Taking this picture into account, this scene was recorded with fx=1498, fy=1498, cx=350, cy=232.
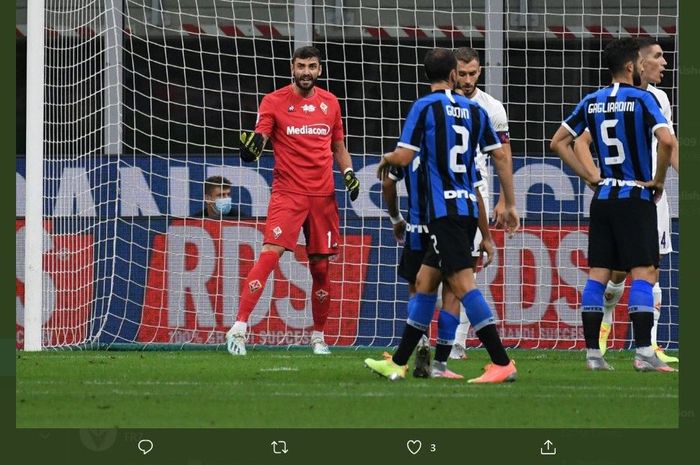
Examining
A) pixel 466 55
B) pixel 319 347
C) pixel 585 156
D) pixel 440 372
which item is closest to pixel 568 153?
pixel 585 156

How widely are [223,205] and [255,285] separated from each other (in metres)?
2.13

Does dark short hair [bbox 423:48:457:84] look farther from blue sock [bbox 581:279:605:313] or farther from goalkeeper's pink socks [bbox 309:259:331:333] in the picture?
goalkeeper's pink socks [bbox 309:259:331:333]

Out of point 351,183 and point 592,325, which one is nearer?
point 592,325

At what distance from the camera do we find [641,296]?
28.9 ft

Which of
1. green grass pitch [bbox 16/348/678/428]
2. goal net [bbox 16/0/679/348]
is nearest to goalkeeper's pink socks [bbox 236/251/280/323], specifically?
green grass pitch [bbox 16/348/678/428]

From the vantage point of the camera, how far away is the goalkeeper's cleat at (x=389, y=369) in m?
8.31

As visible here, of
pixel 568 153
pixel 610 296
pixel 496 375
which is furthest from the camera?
pixel 610 296

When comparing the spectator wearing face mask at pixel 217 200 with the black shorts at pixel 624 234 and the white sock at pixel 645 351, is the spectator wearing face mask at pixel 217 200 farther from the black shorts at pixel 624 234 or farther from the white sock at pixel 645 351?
the white sock at pixel 645 351

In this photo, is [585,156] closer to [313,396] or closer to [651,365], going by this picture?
[651,365]

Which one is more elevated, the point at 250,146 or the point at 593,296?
the point at 250,146

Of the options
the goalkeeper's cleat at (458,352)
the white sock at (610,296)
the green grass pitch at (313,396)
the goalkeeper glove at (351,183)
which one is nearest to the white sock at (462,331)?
the goalkeeper's cleat at (458,352)

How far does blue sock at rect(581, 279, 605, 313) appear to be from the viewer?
8.96m
